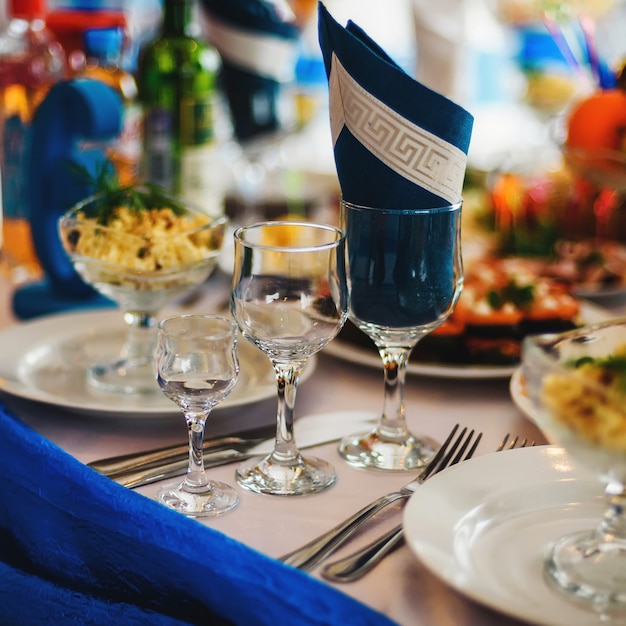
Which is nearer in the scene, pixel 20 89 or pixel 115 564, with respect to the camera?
pixel 115 564

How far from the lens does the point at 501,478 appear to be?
2.12 feet

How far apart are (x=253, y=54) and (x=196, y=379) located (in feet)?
3.37

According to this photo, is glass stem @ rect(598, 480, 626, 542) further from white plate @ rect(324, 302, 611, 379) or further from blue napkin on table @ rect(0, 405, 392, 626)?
white plate @ rect(324, 302, 611, 379)

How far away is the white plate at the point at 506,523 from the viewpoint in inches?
20.0

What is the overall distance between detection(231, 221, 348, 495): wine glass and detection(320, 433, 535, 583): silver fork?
0.30 feet

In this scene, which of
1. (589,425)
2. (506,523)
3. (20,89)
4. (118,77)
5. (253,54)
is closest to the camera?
(589,425)

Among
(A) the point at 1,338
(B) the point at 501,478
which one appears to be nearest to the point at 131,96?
(A) the point at 1,338

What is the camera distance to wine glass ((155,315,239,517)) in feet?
2.09

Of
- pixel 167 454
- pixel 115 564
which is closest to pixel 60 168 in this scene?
pixel 167 454

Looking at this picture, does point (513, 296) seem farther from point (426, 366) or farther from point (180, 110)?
point (180, 110)

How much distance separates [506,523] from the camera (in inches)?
23.7

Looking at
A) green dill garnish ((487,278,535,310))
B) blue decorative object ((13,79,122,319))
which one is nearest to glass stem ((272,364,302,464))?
green dill garnish ((487,278,535,310))

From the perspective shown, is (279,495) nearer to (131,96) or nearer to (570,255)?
(570,255)

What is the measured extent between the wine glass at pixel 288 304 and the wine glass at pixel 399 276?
32 millimetres
